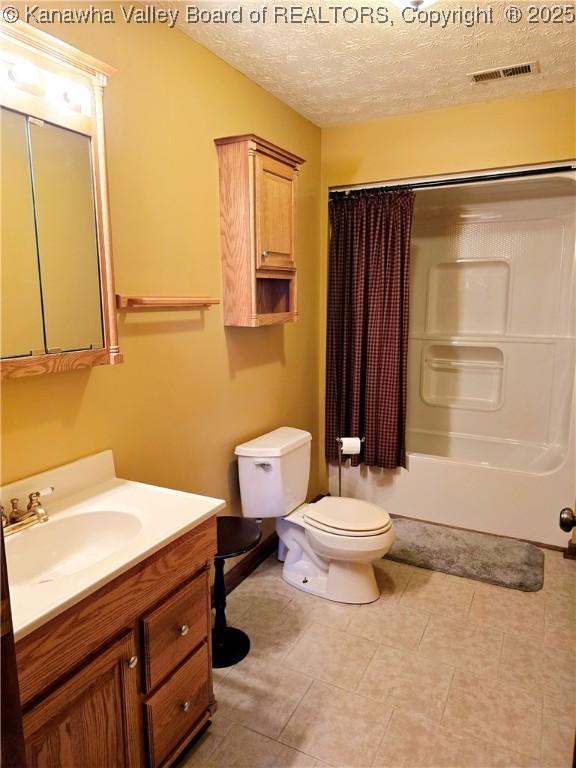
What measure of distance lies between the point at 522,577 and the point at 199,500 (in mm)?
1974

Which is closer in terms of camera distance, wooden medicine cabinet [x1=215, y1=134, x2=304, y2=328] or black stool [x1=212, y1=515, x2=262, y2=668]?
black stool [x1=212, y1=515, x2=262, y2=668]

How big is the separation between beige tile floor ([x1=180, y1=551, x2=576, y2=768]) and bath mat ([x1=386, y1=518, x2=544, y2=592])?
77 mm

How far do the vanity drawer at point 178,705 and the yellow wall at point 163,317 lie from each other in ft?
2.35

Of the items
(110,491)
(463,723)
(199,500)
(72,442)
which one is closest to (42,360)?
(72,442)

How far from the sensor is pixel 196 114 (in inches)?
85.0

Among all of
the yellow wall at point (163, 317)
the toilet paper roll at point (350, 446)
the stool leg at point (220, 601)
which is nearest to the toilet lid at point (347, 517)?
the toilet paper roll at point (350, 446)

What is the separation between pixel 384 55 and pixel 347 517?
84.1 inches

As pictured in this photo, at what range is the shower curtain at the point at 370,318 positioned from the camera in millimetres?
3117

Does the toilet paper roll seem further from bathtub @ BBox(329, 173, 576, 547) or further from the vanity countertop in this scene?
the vanity countertop

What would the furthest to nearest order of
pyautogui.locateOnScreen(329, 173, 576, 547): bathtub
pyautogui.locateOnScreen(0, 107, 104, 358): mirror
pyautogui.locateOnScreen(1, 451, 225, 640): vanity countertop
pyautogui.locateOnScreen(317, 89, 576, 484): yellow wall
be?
pyautogui.locateOnScreen(329, 173, 576, 547): bathtub
pyautogui.locateOnScreen(317, 89, 576, 484): yellow wall
pyautogui.locateOnScreen(0, 107, 104, 358): mirror
pyautogui.locateOnScreen(1, 451, 225, 640): vanity countertop

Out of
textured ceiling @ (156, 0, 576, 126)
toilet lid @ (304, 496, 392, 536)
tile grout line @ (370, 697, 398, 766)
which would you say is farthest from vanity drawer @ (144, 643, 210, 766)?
textured ceiling @ (156, 0, 576, 126)

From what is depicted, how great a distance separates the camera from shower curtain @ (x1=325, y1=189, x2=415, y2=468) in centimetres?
312

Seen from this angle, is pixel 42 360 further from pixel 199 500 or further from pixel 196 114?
pixel 196 114

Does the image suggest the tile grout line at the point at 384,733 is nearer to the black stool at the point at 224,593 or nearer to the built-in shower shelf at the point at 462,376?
the black stool at the point at 224,593
